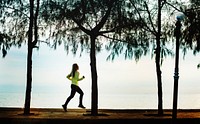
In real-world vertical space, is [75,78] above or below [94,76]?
below

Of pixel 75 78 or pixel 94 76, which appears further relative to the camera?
pixel 75 78

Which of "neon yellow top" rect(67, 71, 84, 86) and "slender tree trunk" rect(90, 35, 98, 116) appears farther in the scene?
"neon yellow top" rect(67, 71, 84, 86)

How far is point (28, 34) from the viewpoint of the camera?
20.9 metres

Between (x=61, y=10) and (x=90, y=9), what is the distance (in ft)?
3.77

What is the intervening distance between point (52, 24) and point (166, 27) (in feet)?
15.5

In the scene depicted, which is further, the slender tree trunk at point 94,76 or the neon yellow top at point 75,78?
the neon yellow top at point 75,78

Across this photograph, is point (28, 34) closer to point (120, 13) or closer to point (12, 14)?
point (12, 14)
